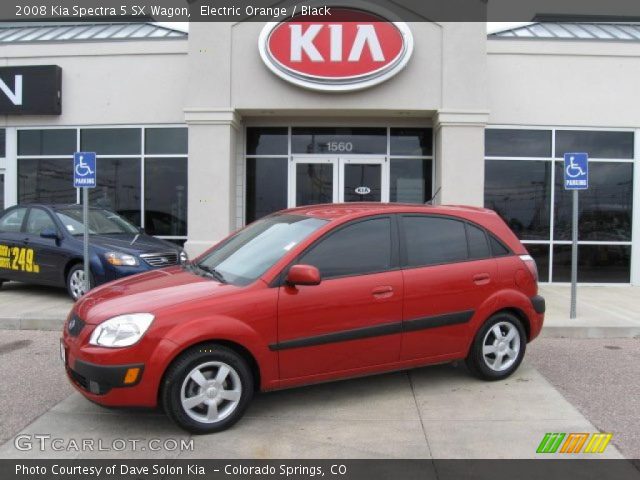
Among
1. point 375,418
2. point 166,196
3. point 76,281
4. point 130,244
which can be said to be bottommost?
point 375,418

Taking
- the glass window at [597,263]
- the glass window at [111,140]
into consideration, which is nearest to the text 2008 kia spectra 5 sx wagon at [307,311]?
the glass window at [597,263]

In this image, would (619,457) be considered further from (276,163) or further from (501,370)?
(276,163)

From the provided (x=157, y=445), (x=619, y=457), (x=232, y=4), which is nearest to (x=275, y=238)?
(x=157, y=445)

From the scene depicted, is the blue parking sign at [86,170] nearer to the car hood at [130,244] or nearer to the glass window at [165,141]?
the car hood at [130,244]

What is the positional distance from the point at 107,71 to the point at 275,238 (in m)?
9.19

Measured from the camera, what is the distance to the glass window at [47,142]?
12.6 metres

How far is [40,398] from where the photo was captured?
4.86m

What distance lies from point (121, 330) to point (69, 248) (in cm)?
518

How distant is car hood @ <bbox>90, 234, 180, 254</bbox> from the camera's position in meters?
8.30

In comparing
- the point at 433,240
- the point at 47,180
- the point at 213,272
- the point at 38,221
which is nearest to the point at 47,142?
the point at 47,180

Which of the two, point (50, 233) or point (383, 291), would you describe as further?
point (50, 233)

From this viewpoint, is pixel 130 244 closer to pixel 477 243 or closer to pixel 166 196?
pixel 166 196

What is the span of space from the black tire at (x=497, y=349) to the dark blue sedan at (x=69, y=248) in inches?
173

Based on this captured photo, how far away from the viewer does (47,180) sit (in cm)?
1271
